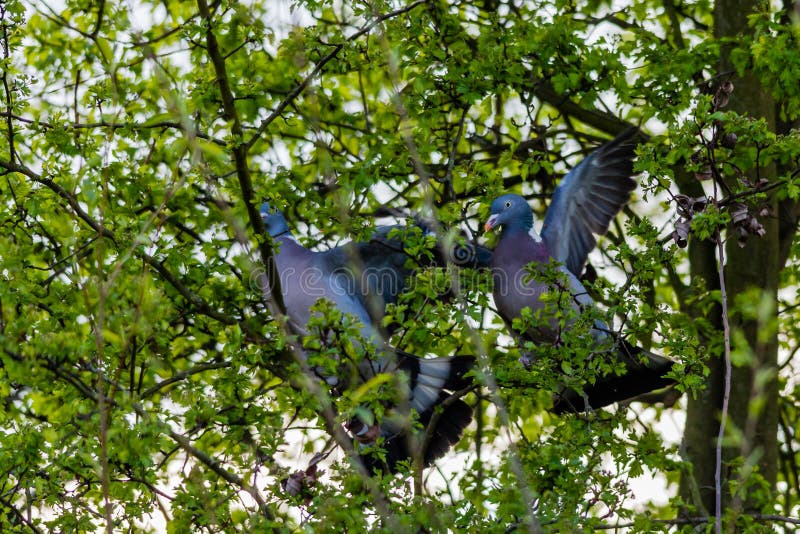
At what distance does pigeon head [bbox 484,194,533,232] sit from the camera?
5.95 meters

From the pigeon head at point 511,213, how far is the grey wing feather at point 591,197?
225 mm

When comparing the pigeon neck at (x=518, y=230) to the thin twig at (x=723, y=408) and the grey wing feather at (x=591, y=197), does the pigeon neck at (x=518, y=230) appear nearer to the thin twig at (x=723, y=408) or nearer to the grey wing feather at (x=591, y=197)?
the grey wing feather at (x=591, y=197)

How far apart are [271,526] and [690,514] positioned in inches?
116

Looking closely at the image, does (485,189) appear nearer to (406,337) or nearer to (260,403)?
(406,337)

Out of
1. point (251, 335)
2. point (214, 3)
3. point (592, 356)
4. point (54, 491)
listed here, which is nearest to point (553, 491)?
point (592, 356)

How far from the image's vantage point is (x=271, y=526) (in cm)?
343

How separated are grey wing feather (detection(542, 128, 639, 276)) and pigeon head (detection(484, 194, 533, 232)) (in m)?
0.23

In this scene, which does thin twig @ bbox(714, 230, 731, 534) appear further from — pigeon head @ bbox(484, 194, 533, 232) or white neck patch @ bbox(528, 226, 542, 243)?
white neck patch @ bbox(528, 226, 542, 243)

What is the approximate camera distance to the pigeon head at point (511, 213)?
19.5 ft

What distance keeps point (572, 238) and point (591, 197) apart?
10.8 inches

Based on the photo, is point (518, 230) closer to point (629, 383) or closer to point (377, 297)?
point (377, 297)

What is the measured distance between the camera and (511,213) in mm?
6051

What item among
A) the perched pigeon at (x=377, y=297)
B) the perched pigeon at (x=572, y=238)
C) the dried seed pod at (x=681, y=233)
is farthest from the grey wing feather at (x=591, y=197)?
the dried seed pod at (x=681, y=233)

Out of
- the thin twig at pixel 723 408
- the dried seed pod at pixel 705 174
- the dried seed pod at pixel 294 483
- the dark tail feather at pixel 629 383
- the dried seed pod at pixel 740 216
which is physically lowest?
the thin twig at pixel 723 408
